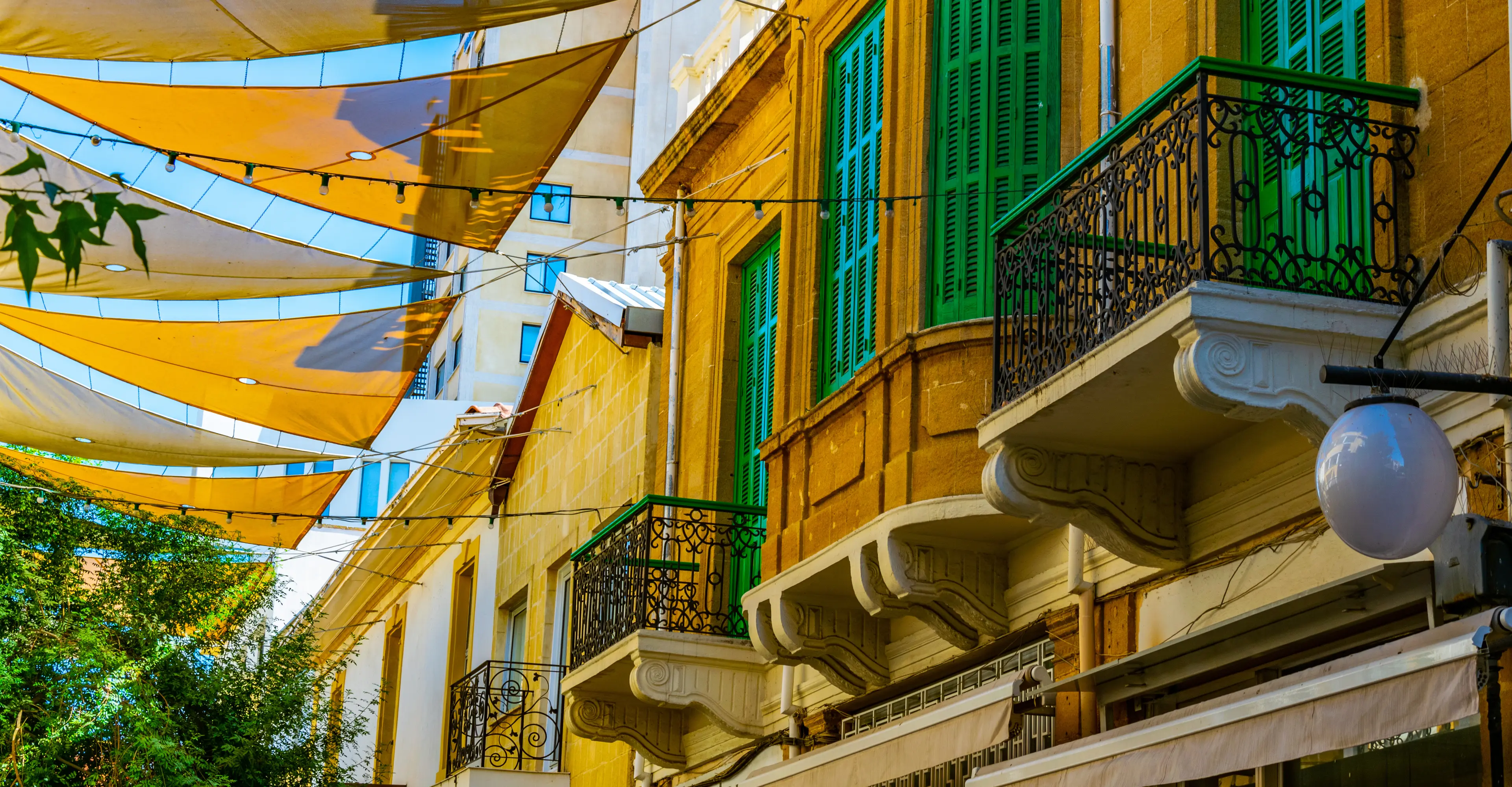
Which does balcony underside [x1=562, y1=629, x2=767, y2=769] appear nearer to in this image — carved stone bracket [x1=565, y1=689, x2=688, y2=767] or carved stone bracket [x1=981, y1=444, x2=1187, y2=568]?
carved stone bracket [x1=565, y1=689, x2=688, y2=767]

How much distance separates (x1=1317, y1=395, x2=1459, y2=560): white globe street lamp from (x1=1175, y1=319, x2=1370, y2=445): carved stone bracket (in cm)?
231

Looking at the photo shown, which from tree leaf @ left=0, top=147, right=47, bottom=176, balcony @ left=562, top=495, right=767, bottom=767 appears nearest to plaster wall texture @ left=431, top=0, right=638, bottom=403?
balcony @ left=562, top=495, right=767, bottom=767

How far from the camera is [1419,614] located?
706 centimetres

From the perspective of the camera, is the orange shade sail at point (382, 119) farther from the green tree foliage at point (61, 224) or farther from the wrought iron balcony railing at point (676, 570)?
the green tree foliage at point (61, 224)

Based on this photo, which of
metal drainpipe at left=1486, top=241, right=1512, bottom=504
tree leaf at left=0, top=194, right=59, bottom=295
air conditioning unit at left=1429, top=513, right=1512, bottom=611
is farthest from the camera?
metal drainpipe at left=1486, top=241, right=1512, bottom=504

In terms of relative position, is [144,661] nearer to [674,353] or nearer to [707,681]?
[674,353]

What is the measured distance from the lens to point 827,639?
11.7 metres

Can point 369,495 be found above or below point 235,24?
above

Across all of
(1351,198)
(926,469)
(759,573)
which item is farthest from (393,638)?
(1351,198)

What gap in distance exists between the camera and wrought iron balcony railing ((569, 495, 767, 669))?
1398 cm

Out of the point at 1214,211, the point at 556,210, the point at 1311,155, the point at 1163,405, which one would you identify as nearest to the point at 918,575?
the point at 1163,405

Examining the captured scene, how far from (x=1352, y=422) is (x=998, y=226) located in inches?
172

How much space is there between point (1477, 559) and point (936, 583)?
18.1ft

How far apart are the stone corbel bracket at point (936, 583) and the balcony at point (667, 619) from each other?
3.34 metres
